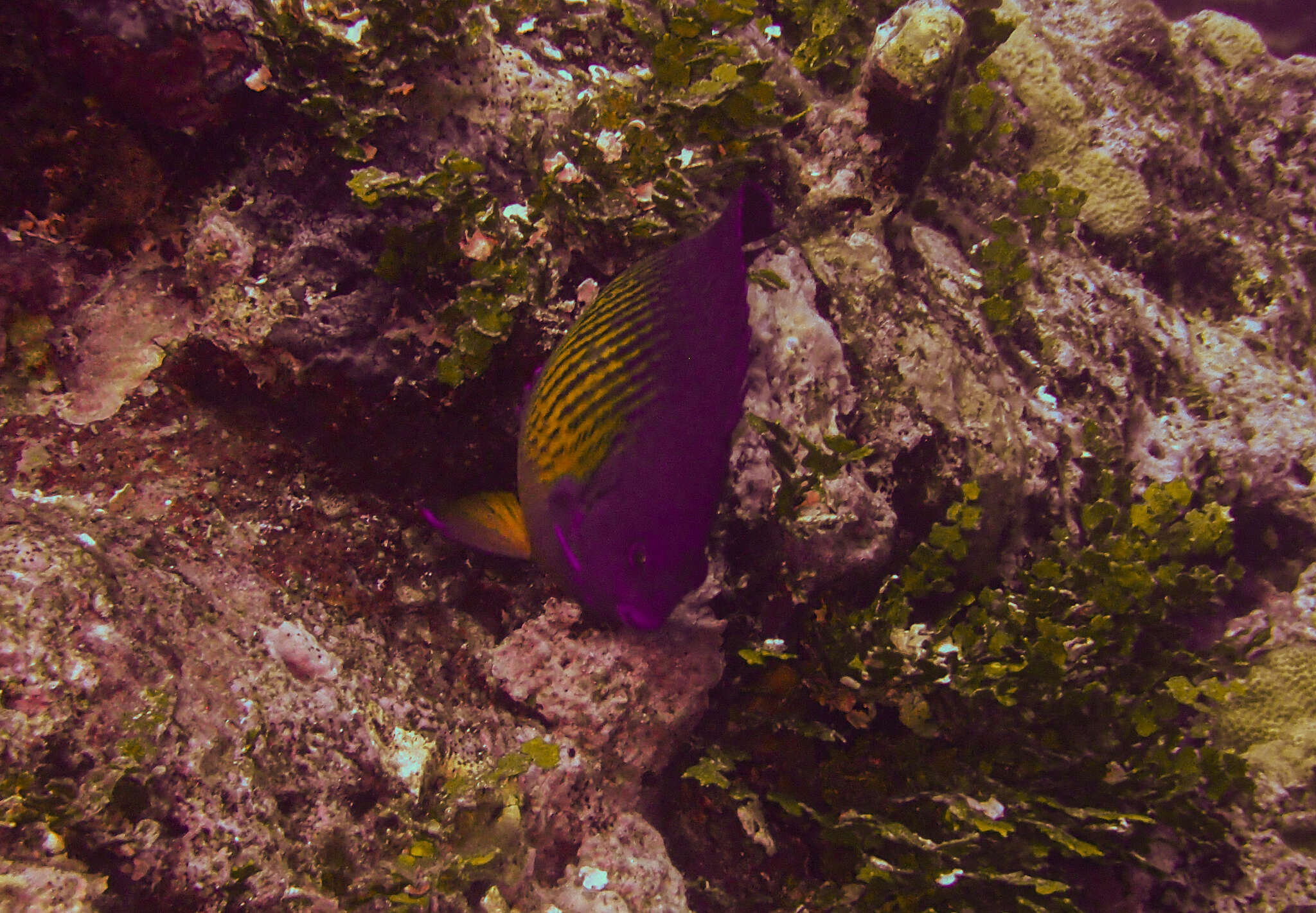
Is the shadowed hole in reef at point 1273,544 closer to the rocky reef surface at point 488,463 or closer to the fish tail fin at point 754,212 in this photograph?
the rocky reef surface at point 488,463

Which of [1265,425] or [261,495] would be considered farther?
[1265,425]

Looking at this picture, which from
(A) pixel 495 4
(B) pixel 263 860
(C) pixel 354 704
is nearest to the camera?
(B) pixel 263 860

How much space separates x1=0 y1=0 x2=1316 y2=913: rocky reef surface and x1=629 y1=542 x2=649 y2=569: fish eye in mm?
1208

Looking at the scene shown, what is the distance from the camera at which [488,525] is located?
176 centimetres

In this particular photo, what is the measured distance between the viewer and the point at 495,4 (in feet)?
8.81

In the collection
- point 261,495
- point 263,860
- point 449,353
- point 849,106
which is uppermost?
point 849,106

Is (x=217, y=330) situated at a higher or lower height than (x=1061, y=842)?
higher

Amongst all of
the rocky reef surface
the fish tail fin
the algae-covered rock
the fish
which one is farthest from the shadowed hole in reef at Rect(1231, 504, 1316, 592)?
the fish

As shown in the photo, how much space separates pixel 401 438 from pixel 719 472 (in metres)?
1.51

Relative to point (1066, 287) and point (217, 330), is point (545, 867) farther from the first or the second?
point (1066, 287)

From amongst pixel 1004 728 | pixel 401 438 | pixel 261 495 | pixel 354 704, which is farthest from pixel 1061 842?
pixel 261 495

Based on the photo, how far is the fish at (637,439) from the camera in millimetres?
1318

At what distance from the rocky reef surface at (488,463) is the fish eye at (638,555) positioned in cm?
121

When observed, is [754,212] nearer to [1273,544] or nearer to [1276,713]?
[1276,713]
